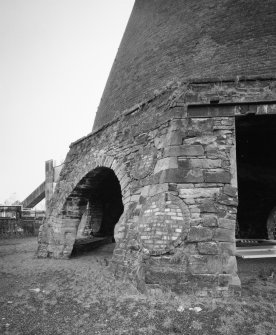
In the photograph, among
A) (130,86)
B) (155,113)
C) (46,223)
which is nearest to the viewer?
A: (155,113)

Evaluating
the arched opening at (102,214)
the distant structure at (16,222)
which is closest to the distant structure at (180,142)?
the arched opening at (102,214)

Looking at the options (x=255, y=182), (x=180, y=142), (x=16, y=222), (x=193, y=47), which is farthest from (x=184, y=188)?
(x=16, y=222)

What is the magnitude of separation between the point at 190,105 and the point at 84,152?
3.67 meters

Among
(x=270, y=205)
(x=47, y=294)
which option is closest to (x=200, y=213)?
(x=47, y=294)

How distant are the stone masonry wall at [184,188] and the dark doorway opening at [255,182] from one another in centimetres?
226

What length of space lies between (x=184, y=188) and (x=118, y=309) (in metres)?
2.07

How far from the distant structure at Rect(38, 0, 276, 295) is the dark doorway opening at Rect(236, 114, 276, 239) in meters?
0.09

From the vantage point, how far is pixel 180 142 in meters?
4.77

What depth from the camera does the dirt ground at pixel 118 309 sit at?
3203mm

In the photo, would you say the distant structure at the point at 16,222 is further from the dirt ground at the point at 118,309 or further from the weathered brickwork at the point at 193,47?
the dirt ground at the point at 118,309

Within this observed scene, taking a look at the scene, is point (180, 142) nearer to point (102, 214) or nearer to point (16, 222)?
point (102, 214)

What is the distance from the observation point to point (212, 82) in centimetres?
500

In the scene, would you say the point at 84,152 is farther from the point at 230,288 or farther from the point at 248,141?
the point at 230,288

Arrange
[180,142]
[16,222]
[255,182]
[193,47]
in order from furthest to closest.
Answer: [16,222], [255,182], [193,47], [180,142]
